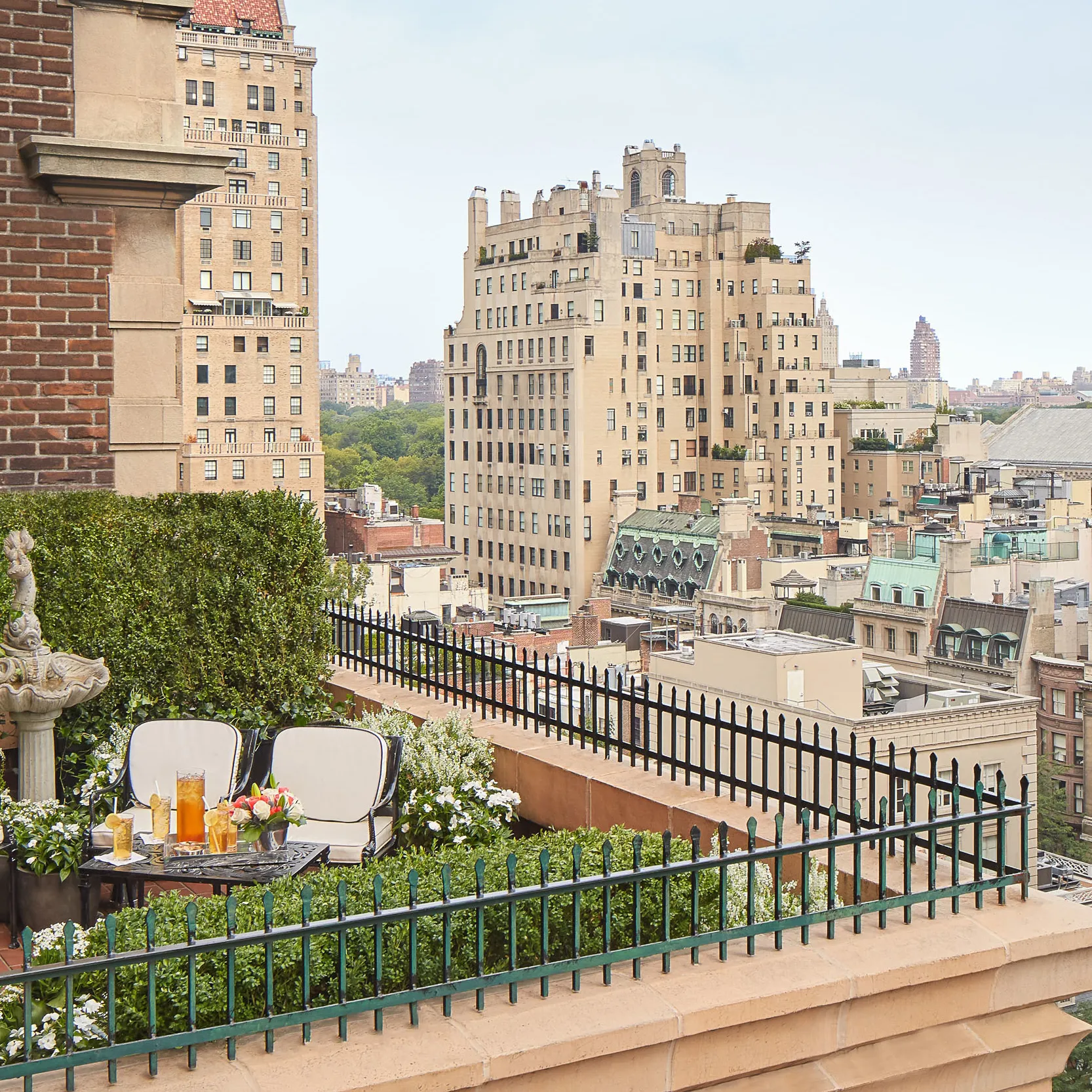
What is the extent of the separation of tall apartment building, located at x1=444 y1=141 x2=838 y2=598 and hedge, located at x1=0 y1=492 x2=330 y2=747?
98.1 meters

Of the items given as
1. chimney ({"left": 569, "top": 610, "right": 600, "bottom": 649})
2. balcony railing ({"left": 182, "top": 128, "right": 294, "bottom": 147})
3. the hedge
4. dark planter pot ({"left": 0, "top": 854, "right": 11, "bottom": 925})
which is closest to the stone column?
dark planter pot ({"left": 0, "top": 854, "right": 11, "bottom": 925})

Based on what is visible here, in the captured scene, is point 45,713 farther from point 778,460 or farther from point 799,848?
point 778,460

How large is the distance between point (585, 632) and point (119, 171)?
49519 millimetres

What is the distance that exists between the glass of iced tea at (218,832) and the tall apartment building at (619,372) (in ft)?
332

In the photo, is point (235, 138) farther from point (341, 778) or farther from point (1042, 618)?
point (341, 778)

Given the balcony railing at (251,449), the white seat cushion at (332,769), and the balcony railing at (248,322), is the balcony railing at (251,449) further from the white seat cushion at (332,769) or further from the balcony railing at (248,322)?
the white seat cushion at (332,769)

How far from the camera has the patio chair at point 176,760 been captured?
9.31m

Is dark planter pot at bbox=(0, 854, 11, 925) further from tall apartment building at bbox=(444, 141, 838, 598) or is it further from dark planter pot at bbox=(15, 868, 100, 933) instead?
tall apartment building at bbox=(444, 141, 838, 598)

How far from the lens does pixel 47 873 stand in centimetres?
814

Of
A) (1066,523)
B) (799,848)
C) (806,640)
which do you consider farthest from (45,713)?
(1066,523)

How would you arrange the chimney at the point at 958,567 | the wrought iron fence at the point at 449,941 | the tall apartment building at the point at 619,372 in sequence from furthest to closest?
the tall apartment building at the point at 619,372 → the chimney at the point at 958,567 → the wrought iron fence at the point at 449,941

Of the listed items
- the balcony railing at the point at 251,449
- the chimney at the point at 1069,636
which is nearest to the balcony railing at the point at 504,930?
the chimney at the point at 1069,636

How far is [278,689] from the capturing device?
11172mm

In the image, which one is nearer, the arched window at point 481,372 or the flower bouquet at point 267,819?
the flower bouquet at point 267,819
